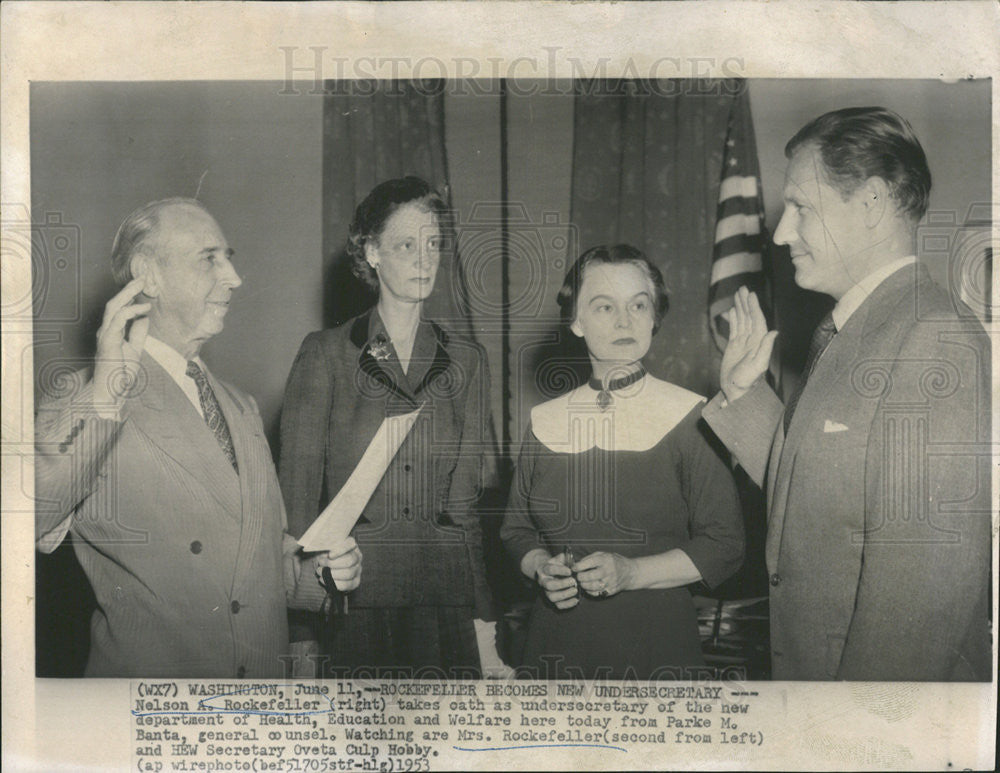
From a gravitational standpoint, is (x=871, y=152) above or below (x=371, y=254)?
above

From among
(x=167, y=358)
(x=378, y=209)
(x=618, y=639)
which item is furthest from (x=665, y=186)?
(x=167, y=358)

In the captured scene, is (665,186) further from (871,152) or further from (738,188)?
(871,152)

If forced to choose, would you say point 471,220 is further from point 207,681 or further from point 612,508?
point 207,681

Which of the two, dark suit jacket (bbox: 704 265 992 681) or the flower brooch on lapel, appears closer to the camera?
dark suit jacket (bbox: 704 265 992 681)

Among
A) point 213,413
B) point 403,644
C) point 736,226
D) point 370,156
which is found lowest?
point 403,644

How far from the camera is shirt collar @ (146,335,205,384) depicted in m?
2.85

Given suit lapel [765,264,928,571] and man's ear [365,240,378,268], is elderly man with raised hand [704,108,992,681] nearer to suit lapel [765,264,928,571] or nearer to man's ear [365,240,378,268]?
suit lapel [765,264,928,571]

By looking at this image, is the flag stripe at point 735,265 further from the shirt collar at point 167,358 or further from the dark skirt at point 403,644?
the shirt collar at point 167,358

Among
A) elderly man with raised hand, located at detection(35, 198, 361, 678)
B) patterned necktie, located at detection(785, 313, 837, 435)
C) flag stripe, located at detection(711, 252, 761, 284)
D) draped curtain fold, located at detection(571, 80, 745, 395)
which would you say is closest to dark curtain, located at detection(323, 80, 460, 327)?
elderly man with raised hand, located at detection(35, 198, 361, 678)

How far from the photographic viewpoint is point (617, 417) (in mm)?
2838

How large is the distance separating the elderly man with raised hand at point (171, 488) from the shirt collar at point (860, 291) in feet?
5.42

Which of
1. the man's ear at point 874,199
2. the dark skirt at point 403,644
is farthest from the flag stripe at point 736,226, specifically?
the dark skirt at point 403,644

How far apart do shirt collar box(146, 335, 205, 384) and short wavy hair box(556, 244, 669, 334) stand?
119 cm

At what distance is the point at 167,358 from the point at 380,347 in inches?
26.0
